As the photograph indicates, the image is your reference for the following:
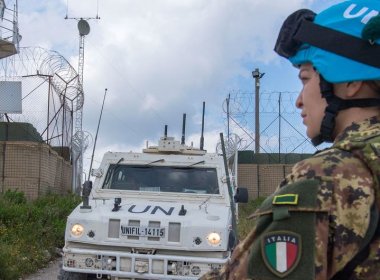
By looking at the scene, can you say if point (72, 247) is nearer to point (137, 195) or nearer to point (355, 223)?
point (137, 195)

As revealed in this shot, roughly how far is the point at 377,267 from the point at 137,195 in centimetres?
588

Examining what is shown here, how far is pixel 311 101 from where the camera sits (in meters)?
1.29

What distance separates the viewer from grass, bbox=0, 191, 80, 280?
8312 mm

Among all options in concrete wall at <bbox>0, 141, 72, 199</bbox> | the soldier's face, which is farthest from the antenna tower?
the soldier's face

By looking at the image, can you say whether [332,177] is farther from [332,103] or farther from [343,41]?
[343,41]

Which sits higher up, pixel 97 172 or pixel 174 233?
pixel 97 172

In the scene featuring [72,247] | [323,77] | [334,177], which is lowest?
[72,247]

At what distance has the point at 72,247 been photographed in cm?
602

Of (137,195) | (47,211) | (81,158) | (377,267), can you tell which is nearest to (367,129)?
(377,267)

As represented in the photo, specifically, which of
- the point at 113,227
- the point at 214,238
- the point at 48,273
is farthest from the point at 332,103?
the point at 48,273

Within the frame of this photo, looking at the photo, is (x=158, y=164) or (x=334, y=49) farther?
(x=158, y=164)

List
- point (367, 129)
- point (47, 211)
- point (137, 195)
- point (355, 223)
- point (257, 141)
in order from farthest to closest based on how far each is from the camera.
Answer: point (257, 141) → point (47, 211) → point (137, 195) → point (367, 129) → point (355, 223)

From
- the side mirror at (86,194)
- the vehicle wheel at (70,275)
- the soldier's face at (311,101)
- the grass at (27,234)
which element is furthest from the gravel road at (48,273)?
the soldier's face at (311,101)

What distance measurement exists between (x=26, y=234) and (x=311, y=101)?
9.64 metres
